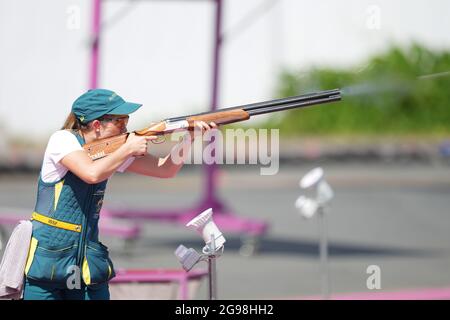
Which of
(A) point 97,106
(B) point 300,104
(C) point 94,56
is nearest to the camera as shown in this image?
(A) point 97,106

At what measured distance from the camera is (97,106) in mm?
5199

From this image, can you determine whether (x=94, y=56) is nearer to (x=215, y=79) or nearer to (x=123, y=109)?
(x=215, y=79)

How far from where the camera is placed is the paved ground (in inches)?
381

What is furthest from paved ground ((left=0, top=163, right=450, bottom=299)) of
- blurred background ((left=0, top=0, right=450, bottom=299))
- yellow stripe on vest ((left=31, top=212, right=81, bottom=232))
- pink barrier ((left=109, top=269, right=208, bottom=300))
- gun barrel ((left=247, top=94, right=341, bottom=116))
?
yellow stripe on vest ((left=31, top=212, right=81, bottom=232))

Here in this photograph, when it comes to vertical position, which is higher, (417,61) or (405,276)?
(417,61)

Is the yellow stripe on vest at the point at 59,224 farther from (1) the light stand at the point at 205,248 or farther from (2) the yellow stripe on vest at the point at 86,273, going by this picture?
(1) the light stand at the point at 205,248

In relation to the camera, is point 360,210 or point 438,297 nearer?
point 438,297

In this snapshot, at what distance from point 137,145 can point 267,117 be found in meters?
16.7

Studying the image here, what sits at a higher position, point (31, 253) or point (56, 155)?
point (56, 155)

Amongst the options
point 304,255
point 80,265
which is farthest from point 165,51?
point 80,265

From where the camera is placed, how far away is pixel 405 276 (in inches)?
384

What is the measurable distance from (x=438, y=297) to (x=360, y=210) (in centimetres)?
769

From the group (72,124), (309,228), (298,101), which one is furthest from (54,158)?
(309,228)
